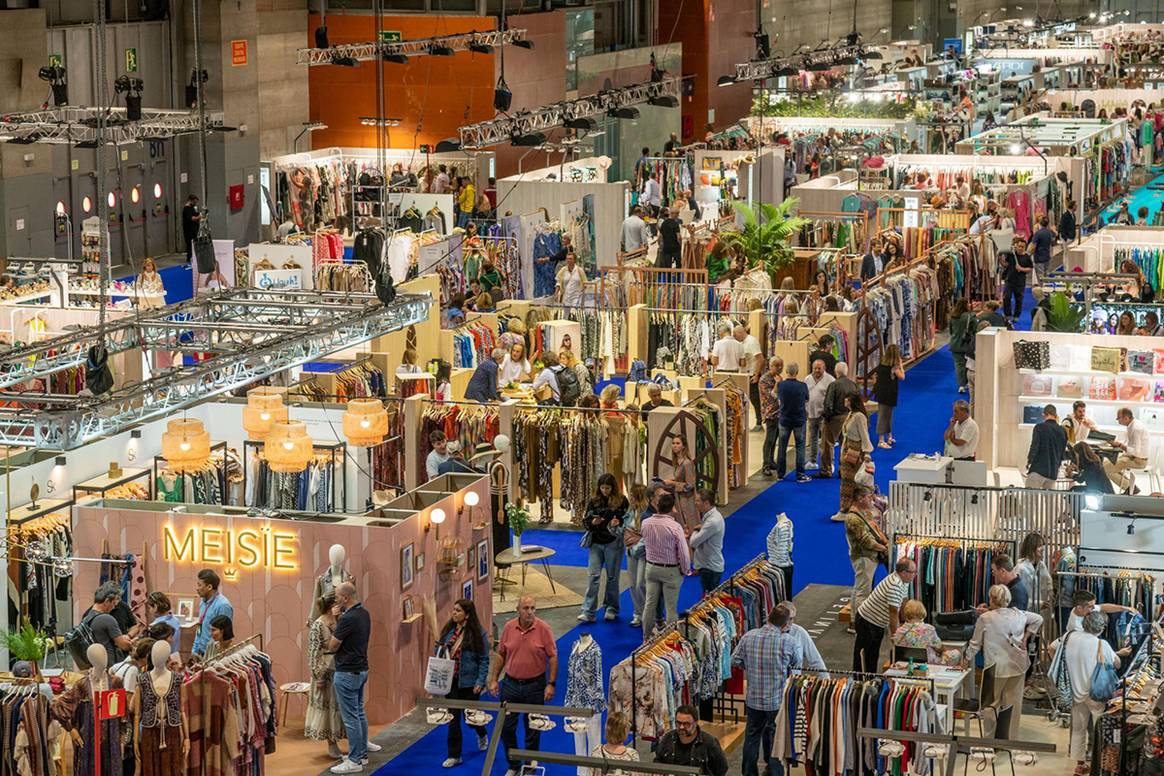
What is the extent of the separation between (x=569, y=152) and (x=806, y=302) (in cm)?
1373

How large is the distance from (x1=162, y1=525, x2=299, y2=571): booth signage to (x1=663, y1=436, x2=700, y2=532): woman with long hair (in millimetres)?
3462

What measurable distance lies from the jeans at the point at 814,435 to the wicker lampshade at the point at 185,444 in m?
6.48

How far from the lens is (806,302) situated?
2030cm

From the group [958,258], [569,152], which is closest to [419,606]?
[958,258]

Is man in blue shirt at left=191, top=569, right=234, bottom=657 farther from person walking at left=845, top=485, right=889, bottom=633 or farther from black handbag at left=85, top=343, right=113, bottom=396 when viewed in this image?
person walking at left=845, top=485, right=889, bottom=633

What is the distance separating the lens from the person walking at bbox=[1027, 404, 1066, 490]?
51.7 ft

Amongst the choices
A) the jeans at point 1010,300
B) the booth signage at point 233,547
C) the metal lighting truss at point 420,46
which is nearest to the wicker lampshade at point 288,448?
the booth signage at point 233,547

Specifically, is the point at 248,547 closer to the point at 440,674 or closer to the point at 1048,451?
the point at 440,674

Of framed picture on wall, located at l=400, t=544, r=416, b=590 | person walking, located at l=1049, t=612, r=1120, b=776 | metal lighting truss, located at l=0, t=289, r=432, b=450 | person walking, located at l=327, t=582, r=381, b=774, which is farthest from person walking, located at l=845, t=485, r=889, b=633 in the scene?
person walking, located at l=327, t=582, r=381, b=774

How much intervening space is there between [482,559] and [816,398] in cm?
562

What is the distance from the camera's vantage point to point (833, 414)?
58.4 feet

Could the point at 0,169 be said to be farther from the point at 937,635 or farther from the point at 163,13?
the point at 937,635

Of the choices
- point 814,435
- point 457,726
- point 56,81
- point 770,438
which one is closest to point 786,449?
point 770,438

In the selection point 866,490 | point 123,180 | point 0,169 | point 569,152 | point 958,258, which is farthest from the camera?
point 569,152
